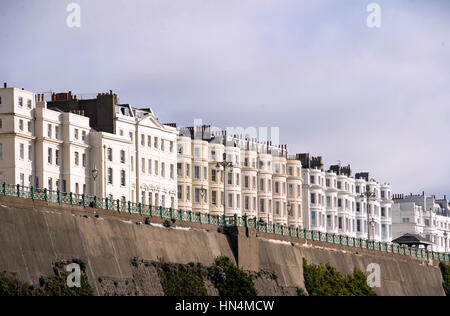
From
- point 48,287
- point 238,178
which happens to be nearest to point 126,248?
point 48,287

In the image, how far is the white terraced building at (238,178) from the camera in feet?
495

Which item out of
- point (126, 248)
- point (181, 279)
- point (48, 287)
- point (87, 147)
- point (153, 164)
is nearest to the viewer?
point (48, 287)

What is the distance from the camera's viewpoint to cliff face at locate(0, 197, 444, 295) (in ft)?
279

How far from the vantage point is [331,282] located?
410ft

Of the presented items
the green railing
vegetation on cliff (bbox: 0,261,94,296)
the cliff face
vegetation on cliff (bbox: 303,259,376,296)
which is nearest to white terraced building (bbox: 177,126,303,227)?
the green railing

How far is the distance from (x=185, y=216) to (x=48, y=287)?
25120mm

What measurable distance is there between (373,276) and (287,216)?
33.8 metres

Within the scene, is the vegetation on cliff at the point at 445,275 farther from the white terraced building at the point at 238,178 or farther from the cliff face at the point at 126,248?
the cliff face at the point at 126,248

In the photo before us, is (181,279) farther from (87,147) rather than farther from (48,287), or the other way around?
(87,147)

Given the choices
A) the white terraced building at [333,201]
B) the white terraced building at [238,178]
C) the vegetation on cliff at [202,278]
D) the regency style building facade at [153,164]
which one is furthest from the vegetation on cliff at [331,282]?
the white terraced building at [333,201]

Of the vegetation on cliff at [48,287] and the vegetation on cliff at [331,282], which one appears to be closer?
the vegetation on cliff at [48,287]

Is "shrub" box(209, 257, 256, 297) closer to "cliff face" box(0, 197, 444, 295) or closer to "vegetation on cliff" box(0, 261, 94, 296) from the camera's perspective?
"cliff face" box(0, 197, 444, 295)

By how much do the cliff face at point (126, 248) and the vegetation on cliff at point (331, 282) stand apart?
101 cm

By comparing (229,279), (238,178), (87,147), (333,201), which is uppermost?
(87,147)
